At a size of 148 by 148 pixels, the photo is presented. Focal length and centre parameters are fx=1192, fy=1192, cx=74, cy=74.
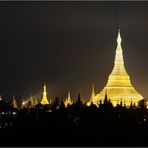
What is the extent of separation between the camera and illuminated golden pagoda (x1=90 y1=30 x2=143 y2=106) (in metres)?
98.9

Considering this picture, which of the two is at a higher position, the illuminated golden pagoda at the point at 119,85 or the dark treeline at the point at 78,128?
the illuminated golden pagoda at the point at 119,85

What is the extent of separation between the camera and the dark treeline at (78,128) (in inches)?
2319

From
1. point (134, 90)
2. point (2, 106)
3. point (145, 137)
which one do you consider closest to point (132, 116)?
point (145, 137)

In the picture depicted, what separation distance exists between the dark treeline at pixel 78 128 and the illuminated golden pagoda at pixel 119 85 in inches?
1100

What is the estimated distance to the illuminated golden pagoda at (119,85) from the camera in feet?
325

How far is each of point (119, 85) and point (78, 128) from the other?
128 feet

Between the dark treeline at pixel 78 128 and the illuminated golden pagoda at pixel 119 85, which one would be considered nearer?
the dark treeline at pixel 78 128

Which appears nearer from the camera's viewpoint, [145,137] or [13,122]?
[145,137]

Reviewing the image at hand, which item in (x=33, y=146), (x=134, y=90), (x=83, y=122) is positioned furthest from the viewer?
(x=134, y=90)

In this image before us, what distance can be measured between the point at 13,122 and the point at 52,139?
727cm

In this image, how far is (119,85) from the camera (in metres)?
101

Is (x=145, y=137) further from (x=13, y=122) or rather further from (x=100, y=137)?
(x=13, y=122)

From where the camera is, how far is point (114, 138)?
59.5 m

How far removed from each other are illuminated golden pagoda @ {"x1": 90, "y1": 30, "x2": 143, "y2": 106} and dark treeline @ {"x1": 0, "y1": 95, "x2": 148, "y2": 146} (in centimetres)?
2795
